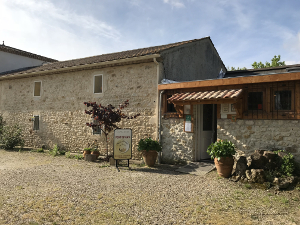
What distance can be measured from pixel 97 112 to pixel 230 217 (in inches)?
249

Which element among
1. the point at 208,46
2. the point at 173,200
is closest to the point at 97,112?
the point at 173,200

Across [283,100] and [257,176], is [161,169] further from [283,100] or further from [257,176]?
[283,100]

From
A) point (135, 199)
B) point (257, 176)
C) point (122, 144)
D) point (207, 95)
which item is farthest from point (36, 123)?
point (257, 176)

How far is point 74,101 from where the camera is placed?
39.0 ft

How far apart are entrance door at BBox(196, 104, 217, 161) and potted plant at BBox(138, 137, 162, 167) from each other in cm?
149

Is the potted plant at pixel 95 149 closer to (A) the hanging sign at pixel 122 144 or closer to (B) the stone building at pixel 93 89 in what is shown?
(B) the stone building at pixel 93 89

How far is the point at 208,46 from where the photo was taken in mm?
13867

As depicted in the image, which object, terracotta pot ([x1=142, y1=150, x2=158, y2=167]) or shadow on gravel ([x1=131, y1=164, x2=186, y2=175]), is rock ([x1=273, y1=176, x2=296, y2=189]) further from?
terracotta pot ([x1=142, y1=150, x2=158, y2=167])

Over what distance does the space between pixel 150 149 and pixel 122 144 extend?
1.00m

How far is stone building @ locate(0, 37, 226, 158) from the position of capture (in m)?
9.76

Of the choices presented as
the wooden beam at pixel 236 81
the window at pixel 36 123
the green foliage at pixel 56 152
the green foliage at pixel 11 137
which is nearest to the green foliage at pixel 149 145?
the wooden beam at pixel 236 81

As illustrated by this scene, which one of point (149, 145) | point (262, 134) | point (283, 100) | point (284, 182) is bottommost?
point (284, 182)

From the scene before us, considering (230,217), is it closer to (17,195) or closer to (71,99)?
(17,195)

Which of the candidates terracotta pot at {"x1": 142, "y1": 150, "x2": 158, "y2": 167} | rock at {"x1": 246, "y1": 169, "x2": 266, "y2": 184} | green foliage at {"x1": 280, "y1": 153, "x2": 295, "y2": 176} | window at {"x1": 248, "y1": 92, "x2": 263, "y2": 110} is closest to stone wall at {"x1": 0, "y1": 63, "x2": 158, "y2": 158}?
terracotta pot at {"x1": 142, "y1": 150, "x2": 158, "y2": 167}
